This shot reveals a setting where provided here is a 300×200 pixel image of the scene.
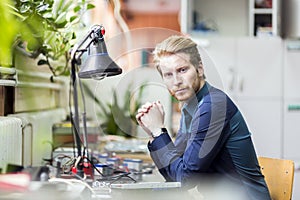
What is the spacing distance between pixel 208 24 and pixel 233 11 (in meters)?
0.26

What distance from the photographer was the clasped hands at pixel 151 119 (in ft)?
5.22

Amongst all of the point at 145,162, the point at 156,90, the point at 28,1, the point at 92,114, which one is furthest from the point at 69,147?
the point at 28,1

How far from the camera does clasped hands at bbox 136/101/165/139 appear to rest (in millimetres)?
1591

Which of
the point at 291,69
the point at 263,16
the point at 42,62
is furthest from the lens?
the point at 263,16

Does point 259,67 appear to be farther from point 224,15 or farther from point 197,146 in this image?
point 197,146

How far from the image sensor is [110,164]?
6.28 feet

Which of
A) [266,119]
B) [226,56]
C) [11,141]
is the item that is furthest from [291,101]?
[11,141]

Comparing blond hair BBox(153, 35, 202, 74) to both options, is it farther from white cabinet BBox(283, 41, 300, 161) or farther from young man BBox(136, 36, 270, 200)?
white cabinet BBox(283, 41, 300, 161)

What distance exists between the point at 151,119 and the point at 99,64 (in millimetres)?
240

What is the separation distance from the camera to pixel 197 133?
1550mm

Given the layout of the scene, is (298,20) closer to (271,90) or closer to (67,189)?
(271,90)

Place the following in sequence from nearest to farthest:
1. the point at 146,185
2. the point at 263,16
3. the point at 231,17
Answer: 1. the point at 146,185
2. the point at 263,16
3. the point at 231,17

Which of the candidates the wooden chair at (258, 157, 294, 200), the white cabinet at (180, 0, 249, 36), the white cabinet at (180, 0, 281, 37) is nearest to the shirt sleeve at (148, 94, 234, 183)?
the wooden chair at (258, 157, 294, 200)


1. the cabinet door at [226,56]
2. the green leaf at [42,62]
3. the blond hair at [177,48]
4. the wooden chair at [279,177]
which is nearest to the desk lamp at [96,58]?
the blond hair at [177,48]
